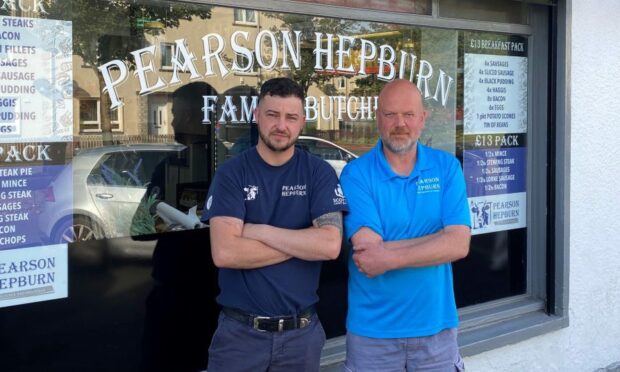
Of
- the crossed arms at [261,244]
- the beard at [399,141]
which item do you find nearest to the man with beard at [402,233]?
the beard at [399,141]

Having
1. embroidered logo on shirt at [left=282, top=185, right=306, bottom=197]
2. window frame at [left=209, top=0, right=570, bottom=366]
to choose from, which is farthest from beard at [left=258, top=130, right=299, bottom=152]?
window frame at [left=209, top=0, right=570, bottom=366]

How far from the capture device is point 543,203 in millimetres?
5125

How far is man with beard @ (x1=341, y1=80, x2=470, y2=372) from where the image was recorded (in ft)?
9.89

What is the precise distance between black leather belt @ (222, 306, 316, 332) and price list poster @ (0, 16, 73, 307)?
96 centimetres

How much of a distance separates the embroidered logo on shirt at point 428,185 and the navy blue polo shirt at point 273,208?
14.1 inches

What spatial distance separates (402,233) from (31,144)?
173 cm

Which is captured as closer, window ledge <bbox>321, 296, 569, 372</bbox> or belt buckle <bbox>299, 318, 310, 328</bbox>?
belt buckle <bbox>299, 318, 310, 328</bbox>

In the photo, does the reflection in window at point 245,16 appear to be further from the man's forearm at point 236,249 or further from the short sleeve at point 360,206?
the man's forearm at point 236,249

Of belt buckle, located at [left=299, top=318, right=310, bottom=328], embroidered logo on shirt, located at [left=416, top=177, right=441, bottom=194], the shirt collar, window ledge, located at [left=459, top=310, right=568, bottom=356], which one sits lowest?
window ledge, located at [left=459, top=310, right=568, bottom=356]

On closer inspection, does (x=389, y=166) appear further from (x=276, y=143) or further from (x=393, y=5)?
(x=393, y=5)

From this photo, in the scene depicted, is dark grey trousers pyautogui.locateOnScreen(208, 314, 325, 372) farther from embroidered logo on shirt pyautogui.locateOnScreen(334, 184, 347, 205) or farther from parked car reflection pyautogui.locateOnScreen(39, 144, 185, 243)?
parked car reflection pyautogui.locateOnScreen(39, 144, 185, 243)

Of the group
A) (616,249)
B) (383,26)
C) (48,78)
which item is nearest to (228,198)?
(48,78)

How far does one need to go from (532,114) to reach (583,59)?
1.77 ft

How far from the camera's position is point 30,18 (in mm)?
3111
